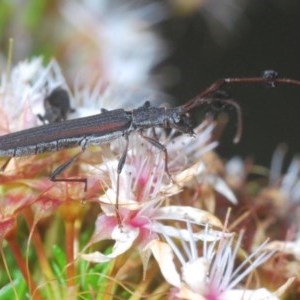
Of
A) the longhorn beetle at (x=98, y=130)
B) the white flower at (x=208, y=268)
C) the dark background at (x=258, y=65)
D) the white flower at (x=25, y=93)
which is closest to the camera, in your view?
the white flower at (x=208, y=268)

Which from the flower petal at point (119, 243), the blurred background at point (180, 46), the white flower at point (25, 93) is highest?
the blurred background at point (180, 46)

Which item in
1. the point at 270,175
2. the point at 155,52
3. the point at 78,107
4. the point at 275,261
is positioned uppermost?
the point at 155,52

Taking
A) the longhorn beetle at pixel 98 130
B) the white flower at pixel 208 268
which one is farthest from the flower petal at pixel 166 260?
the longhorn beetle at pixel 98 130

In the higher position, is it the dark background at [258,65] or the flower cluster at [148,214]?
the dark background at [258,65]

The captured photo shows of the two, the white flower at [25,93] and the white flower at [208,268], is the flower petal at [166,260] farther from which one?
the white flower at [25,93]

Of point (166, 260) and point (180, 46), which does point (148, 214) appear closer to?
point (166, 260)

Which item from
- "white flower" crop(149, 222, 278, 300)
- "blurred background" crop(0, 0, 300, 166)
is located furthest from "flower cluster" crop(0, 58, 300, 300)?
"blurred background" crop(0, 0, 300, 166)

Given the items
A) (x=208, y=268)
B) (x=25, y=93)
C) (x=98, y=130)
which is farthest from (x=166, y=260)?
(x=25, y=93)

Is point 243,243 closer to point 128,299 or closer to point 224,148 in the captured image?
point 128,299

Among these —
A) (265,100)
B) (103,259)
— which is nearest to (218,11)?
(265,100)
